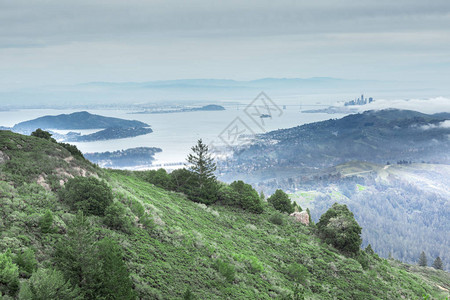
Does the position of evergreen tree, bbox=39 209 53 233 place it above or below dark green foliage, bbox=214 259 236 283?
above

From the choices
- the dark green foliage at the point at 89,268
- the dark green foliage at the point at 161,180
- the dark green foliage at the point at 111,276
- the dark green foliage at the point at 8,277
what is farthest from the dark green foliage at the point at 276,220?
the dark green foliage at the point at 8,277

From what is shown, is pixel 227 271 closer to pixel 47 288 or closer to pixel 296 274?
pixel 296 274

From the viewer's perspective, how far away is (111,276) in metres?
14.1

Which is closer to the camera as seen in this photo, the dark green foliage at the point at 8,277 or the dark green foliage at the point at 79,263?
the dark green foliage at the point at 8,277

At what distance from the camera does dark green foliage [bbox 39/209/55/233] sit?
57.2 ft

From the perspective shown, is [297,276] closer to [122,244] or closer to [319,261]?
[319,261]

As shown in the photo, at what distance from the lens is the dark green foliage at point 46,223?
17.4 m

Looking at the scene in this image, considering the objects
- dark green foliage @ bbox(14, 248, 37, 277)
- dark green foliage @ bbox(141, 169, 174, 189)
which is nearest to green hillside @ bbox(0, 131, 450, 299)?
dark green foliage @ bbox(14, 248, 37, 277)

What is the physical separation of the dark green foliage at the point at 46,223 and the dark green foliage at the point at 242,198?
2913 cm

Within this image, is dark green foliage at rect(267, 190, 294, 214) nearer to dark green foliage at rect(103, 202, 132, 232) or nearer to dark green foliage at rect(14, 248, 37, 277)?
dark green foliage at rect(103, 202, 132, 232)

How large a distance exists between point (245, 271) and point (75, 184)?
13461 mm

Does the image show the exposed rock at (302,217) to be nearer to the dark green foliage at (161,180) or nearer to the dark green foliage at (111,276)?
the dark green foliage at (161,180)

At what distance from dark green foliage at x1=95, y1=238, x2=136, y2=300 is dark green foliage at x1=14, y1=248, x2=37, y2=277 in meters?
2.70

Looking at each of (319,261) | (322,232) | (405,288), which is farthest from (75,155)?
(405,288)
